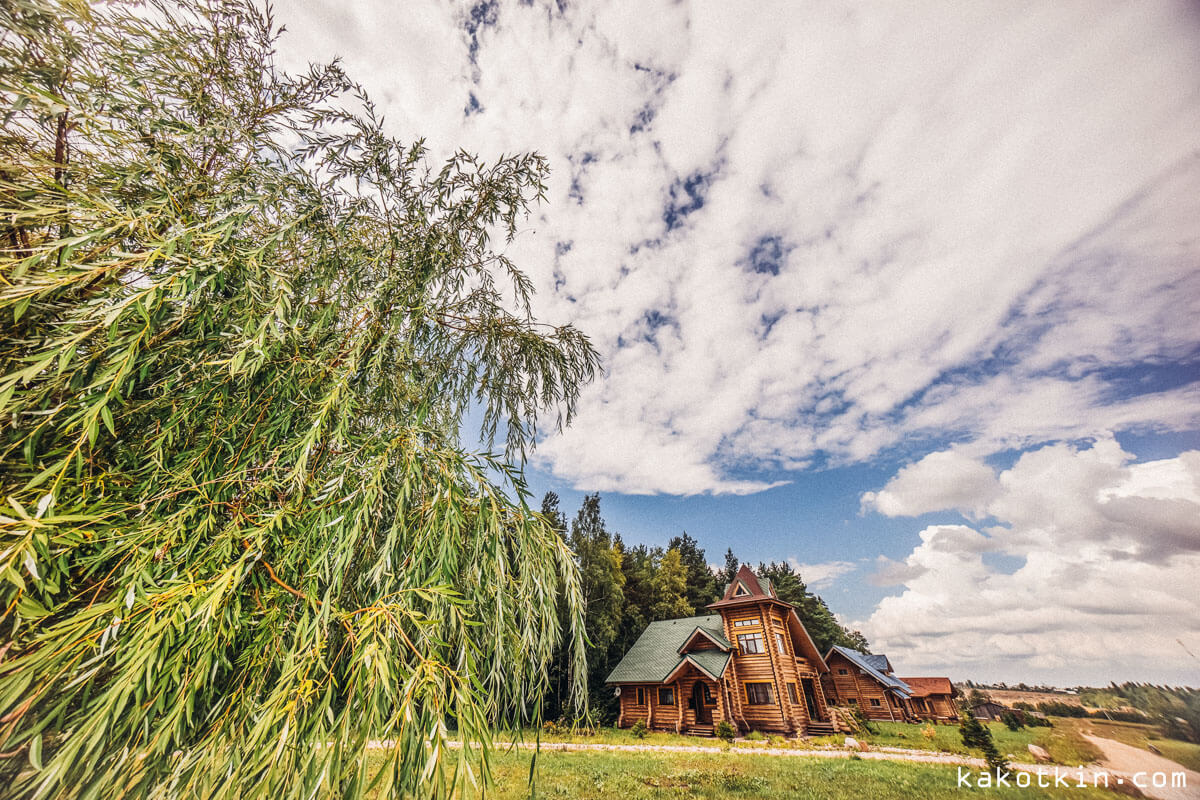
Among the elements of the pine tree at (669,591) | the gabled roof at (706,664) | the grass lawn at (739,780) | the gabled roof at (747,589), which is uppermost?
the pine tree at (669,591)

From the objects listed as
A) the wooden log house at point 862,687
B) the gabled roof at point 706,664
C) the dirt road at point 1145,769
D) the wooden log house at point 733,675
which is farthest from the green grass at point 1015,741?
the gabled roof at point 706,664

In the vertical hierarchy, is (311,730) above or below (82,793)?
above

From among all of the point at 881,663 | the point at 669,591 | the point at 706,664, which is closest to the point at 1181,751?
the point at 706,664

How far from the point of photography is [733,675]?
1784 centimetres

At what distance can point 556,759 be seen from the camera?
11.2 m

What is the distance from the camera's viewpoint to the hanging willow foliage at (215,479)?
64.7 inches

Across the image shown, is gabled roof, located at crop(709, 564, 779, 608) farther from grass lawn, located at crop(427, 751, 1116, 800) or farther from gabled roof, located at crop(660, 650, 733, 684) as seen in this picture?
grass lawn, located at crop(427, 751, 1116, 800)

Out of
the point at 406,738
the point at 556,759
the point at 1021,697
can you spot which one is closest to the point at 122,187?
the point at 406,738

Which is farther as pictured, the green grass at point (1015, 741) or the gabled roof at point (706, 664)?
the gabled roof at point (706, 664)

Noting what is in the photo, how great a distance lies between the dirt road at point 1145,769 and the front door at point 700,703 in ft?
48.2

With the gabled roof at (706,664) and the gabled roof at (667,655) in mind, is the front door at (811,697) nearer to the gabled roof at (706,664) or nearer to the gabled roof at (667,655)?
the gabled roof at (667,655)

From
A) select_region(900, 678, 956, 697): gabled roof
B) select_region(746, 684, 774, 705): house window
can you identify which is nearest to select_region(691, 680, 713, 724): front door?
select_region(746, 684, 774, 705): house window

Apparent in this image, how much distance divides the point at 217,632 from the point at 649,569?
30993mm

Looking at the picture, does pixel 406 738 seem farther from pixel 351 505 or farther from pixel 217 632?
pixel 351 505
